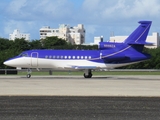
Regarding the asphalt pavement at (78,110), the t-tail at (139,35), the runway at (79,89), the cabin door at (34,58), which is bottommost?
the asphalt pavement at (78,110)

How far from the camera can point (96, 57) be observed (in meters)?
50.1

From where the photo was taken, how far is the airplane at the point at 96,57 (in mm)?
49344

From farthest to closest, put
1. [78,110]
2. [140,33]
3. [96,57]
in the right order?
[96,57] → [140,33] → [78,110]

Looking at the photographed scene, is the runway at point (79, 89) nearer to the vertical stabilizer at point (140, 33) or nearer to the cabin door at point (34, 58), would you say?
the vertical stabilizer at point (140, 33)

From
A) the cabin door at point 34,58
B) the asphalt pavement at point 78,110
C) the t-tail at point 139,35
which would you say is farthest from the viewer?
the cabin door at point 34,58

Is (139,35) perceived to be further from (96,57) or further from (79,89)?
(79,89)

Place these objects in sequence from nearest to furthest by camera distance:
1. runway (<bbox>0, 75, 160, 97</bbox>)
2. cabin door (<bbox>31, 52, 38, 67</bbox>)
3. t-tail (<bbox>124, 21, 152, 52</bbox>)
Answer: runway (<bbox>0, 75, 160, 97</bbox>), t-tail (<bbox>124, 21, 152, 52</bbox>), cabin door (<bbox>31, 52, 38, 67</bbox>)

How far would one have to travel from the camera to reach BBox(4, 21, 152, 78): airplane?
49.3 metres

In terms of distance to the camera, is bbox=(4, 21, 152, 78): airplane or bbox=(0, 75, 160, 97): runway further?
bbox=(4, 21, 152, 78): airplane

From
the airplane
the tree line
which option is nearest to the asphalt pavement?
the airplane

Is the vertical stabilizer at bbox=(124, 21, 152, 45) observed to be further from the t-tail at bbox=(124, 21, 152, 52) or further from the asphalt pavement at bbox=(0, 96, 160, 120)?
the asphalt pavement at bbox=(0, 96, 160, 120)

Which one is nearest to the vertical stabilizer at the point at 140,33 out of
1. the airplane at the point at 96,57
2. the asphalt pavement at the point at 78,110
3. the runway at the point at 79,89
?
the airplane at the point at 96,57

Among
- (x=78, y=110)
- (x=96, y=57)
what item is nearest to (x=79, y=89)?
(x=78, y=110)

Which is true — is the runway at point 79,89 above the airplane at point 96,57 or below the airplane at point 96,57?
below
